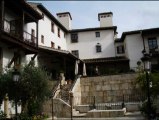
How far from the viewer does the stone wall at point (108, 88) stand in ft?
86.5

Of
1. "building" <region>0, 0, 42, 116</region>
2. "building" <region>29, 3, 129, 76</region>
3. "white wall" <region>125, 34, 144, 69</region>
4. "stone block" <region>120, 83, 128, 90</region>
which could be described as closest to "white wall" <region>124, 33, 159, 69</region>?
"white wall" <region>125, 34, 144, 69</region>

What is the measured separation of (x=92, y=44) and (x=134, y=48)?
248 inches

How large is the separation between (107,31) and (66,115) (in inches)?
809

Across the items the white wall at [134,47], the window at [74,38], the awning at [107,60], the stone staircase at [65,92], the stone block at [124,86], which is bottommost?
the stone staircase at [65,92]

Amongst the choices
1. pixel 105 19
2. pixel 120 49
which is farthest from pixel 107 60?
pixel 105 19

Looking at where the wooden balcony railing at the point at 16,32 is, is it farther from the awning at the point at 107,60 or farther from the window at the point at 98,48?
the window at the point at 98,48

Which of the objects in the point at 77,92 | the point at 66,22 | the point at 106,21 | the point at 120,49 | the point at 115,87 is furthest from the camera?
the point at 106,21

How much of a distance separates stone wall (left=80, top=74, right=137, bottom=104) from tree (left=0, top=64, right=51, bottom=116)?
32.4 ft

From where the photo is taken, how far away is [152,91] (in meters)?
18.4

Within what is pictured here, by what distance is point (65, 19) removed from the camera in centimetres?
4050

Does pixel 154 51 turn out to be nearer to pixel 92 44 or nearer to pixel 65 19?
pixel 92 44

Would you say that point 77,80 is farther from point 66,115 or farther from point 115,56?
point 115,56

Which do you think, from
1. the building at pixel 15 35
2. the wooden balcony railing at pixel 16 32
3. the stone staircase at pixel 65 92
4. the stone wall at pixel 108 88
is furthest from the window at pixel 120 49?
the wooden balcony railing at pixel 16 32

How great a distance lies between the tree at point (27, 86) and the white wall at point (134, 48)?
19.2 meters
